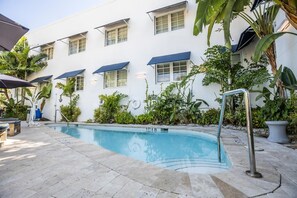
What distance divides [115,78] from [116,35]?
148 inches

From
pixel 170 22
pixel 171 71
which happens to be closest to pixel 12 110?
pixel 171 71

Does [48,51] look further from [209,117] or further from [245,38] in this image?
[245,38]

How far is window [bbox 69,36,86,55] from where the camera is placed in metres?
16.4

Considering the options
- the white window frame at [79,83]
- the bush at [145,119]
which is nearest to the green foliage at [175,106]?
the bush at [145,119]

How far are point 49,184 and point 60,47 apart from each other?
17.9m

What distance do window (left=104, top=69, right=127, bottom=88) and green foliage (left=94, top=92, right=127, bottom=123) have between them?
115 cm

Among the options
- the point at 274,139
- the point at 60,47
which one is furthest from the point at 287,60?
the point at 60,47

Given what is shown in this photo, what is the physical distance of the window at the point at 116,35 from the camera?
14355 mm

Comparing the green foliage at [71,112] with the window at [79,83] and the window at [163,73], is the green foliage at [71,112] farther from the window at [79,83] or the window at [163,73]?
the window at [163,73]

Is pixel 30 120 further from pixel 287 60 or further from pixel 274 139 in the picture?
pixel 287 60

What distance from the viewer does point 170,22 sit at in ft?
41.1

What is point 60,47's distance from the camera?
17516mm

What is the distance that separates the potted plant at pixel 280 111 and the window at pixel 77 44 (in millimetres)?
15490

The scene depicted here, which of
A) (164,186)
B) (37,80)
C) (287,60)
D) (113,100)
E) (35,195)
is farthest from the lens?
(37,80)
